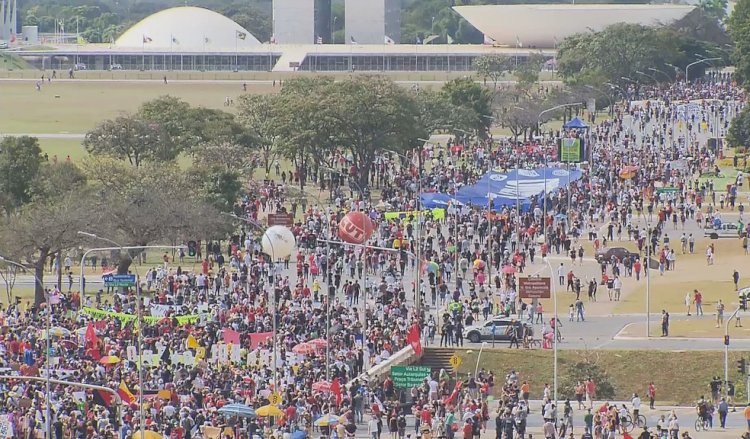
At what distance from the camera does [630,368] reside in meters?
57.5

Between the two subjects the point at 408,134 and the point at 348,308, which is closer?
the point at 348,308

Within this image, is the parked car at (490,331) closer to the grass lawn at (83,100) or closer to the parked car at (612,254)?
the parked car at (612,254)

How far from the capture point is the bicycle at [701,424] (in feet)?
165

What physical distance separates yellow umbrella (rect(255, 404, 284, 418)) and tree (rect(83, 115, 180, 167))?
171ft

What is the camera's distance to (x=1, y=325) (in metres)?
59.8

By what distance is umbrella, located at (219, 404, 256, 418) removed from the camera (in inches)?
1902

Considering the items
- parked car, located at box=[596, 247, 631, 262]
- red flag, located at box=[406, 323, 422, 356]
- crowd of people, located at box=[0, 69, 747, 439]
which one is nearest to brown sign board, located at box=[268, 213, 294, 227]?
crowd of people, located at box=[0, 69, 747, 439]

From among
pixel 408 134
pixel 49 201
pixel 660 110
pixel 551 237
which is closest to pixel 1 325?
pixel 49 201

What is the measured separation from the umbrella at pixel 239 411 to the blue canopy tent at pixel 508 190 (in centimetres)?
3655

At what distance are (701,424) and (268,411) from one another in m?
11.4

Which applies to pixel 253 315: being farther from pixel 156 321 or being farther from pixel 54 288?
pixel 54 288

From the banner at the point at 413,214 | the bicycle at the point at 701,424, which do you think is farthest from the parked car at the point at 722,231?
the bicycle at the point at 701,424

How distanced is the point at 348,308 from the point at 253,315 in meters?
5.52

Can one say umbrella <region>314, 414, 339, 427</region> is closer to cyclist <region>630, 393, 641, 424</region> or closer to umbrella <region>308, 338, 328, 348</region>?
umbrella <region>308, 338, 328, 348</region>
